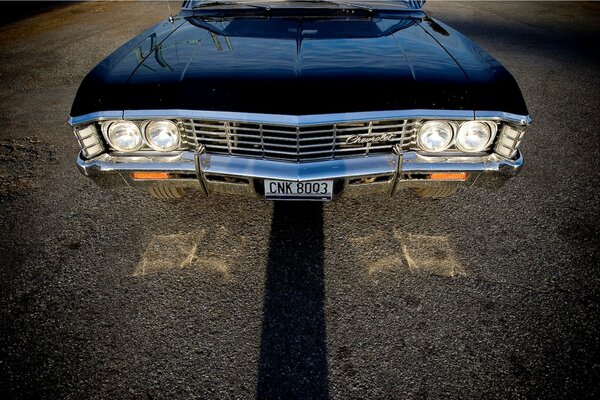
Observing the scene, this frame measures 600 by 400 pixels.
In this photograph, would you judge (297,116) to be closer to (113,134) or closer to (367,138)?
(367,138)

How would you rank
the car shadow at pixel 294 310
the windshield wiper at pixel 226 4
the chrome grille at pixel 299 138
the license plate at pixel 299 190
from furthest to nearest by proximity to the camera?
1. the windshield wiper at pixel 226 4
2. the license plate at pixel 299 190
3. the chrome grille at pixel 299 138
4. the car shadow at pixel 294 310

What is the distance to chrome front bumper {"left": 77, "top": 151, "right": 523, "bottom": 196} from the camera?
207cm

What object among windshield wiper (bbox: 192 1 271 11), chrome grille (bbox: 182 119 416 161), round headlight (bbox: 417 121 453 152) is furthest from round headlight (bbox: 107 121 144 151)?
round headlight (bbox: 417 121 453 152)

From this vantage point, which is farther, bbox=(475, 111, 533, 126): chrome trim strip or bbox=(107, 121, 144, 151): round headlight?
bbox=(107, 121, 144, 151): round headlight

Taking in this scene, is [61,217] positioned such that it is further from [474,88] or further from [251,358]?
[474,88]

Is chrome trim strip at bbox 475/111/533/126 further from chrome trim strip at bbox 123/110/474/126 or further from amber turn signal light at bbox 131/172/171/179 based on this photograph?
amber turn signal light at bbox 131/172/171/179

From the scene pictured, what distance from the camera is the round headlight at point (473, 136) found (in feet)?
6.85

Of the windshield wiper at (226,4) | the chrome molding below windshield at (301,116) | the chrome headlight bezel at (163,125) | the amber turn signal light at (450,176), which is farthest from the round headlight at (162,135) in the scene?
the amber turn signal light at (450,176)

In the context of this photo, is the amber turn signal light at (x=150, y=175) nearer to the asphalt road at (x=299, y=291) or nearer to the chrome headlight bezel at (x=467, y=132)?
the asphalt road at (x=299, y=291)

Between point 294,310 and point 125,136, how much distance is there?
138 centimetres

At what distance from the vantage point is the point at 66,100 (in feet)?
15.9

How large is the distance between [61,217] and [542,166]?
4122mm

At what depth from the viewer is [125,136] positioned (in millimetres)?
2107

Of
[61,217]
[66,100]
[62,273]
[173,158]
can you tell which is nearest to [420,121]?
[173,158]
